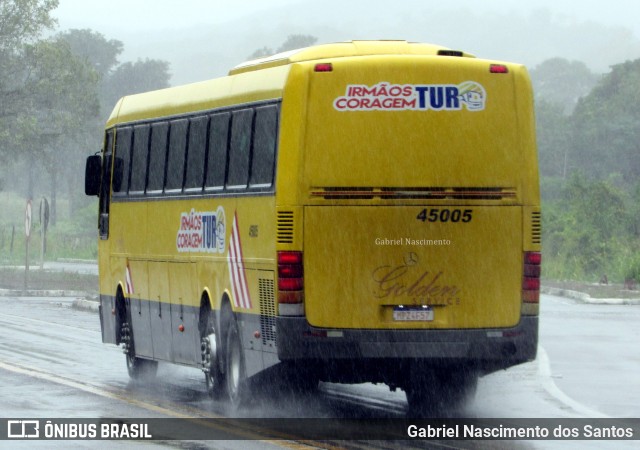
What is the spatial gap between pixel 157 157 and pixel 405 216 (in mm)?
4863

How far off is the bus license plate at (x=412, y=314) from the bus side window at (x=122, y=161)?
6049 millimetres

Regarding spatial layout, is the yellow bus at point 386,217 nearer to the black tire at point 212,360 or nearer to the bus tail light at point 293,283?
the bus tail light at point 293,283

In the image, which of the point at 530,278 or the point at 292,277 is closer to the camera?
the point at 292,277

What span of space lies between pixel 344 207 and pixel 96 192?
7.34 meters

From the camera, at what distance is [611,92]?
4122 inches

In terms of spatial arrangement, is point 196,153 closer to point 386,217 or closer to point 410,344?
point 386,217

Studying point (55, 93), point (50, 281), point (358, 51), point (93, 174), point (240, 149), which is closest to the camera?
point (358, 51)

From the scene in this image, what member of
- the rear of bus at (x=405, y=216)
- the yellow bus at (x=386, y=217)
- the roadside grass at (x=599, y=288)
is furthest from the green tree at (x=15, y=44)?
the rear of bus at (x=405, y=216)

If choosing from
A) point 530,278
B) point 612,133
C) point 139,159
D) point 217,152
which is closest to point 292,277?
point 530,278

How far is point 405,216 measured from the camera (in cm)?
1355

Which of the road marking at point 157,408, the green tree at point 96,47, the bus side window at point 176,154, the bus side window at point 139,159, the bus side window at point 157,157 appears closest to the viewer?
the road marking at point 157,408

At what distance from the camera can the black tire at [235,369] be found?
1471 cm

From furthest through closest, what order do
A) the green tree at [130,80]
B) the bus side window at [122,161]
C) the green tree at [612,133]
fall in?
the green tree at [130,80] → the green tree at [612,133] → the bus side window at [122,161]

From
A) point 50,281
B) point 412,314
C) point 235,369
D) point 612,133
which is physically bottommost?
point 50,281
